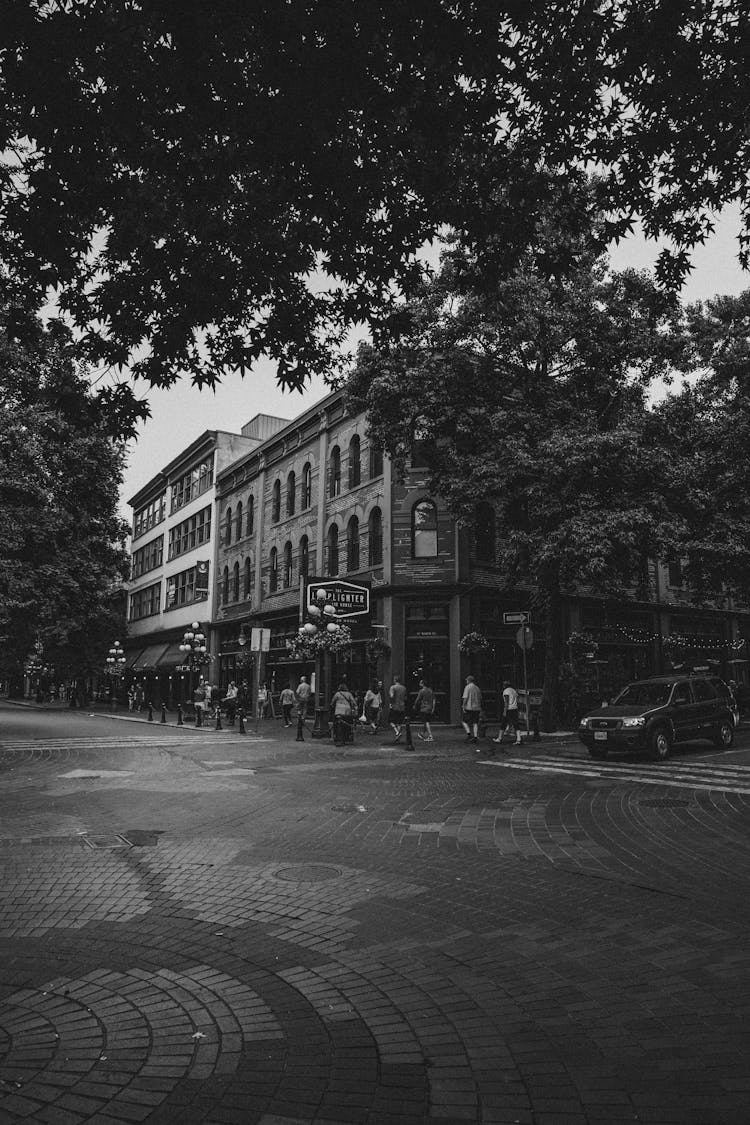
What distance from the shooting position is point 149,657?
49875mm

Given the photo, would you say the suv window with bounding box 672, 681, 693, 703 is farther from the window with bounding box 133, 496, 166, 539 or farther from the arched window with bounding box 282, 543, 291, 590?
the window with bounding box 133, 496, 166, 539

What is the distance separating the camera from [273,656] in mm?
34688

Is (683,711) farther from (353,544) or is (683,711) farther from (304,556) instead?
(304,556)

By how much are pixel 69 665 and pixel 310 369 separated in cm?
4266

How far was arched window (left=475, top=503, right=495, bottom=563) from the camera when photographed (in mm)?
27188

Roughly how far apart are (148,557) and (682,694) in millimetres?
47139

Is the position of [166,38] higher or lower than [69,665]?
higher

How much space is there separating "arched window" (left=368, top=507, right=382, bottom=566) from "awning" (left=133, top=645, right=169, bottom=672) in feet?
77.7

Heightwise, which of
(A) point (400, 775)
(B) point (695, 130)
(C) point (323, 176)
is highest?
(B) point (695, 130)

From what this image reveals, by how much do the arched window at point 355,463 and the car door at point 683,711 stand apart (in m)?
16.5

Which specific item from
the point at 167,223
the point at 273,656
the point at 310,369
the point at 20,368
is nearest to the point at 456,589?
the point at 273,656

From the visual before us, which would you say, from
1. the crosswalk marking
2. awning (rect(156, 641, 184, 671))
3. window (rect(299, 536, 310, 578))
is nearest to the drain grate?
the crosswalk marking

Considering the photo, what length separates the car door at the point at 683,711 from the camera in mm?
16219

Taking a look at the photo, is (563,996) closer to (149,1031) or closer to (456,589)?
(149,1031)
